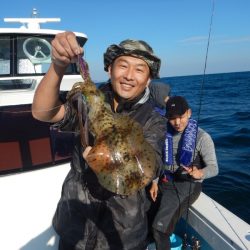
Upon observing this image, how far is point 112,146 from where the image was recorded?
192cm

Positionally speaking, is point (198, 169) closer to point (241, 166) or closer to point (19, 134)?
point (19, 134)

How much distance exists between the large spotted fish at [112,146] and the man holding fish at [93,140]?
0.19 m

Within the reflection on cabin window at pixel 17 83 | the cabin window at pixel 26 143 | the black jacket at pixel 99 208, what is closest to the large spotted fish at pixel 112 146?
the black jacket at pixel 99 208

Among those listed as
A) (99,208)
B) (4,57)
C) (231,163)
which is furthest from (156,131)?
(231,163)

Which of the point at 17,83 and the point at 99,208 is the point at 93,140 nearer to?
the point at 99,208

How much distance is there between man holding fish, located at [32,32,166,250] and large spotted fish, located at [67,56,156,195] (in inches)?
7.6

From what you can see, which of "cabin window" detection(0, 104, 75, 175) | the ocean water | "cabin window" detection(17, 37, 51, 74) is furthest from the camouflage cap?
"cabin window" detection(17, 37, 51, 74)

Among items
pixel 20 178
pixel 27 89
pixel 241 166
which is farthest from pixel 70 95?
pixel 241 166

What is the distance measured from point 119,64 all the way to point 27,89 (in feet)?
8.03

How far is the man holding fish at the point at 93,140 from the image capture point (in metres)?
2.35

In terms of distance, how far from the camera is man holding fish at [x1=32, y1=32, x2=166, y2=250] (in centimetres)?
235

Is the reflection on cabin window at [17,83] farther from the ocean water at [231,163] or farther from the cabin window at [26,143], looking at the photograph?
the ocean water at [231,163]

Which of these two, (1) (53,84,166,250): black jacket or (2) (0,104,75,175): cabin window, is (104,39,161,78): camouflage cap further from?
(2) (0,104,75,175): cabin window

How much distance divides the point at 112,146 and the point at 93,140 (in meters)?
0.27
